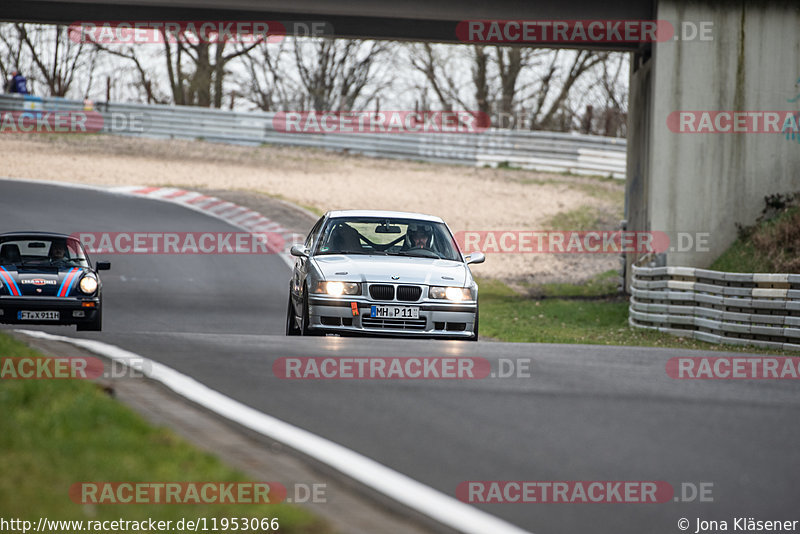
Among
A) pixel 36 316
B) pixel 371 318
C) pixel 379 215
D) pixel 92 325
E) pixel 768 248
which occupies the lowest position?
pixel 92 325

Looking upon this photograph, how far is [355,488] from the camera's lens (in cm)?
521

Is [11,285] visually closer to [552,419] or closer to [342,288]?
[342,288]

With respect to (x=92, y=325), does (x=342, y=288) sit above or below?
above

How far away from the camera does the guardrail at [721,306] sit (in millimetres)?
15984

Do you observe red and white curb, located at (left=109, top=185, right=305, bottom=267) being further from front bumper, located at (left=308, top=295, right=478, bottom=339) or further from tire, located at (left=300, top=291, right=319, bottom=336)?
front bumper, located at (left=308, top=295, right=478, bottom=339)

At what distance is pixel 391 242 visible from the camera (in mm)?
12609

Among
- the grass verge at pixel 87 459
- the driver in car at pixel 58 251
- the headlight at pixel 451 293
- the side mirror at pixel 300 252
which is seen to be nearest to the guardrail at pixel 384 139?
the driver in car at pixel 58 251

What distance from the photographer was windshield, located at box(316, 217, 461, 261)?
12312 mm

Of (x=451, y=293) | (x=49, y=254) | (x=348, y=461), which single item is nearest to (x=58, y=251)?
(x=49, y=254)

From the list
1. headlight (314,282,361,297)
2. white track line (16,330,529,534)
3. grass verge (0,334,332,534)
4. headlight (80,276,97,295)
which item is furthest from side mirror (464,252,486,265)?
grass verge (0,334,332,534)

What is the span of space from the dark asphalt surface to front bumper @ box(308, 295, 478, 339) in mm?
543

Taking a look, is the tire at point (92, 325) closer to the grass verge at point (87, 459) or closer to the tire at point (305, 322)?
the tire at point (305, 322)

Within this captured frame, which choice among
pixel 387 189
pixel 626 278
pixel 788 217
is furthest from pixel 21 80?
pixel 788 217

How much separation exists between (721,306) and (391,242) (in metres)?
6.70
